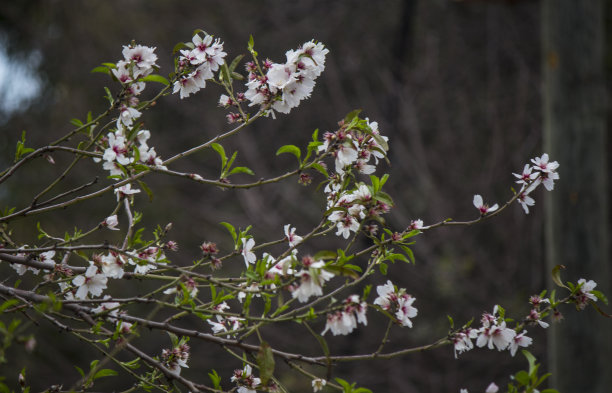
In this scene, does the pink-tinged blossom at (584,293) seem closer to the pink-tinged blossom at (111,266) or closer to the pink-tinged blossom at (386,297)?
the pink-tinged blossom at (386,297)

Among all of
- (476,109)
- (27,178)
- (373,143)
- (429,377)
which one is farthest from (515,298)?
(27,178)

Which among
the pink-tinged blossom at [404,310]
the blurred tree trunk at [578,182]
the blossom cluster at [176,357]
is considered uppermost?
the blurred tree trunk at [578,182]

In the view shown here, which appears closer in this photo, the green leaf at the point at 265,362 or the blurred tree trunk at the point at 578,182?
the green leaf at the point at 265,362

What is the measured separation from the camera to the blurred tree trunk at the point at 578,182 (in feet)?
8.38

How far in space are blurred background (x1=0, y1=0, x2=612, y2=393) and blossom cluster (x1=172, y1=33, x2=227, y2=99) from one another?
3.16m

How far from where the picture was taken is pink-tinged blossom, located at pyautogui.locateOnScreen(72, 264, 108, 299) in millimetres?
1067

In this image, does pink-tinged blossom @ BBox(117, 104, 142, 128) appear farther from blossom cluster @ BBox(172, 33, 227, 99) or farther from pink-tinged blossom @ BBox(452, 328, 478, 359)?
pink-tinged blossom @ BBox(452, 328, 478, 359)

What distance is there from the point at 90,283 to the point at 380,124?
11.9 feet

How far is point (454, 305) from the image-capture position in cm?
428

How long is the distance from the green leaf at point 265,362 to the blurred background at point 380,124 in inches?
132

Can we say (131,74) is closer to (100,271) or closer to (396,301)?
(100,271)

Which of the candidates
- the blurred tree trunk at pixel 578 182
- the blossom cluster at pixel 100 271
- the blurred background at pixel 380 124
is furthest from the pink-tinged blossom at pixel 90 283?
the blurred background at pixel 380 124

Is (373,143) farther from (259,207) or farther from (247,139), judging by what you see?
(247,139)

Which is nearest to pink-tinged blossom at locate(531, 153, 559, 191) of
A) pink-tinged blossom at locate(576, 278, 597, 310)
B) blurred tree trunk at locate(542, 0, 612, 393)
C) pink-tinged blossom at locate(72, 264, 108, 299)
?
pink-tinged blossom at locate(576, 278, 597, 310)
